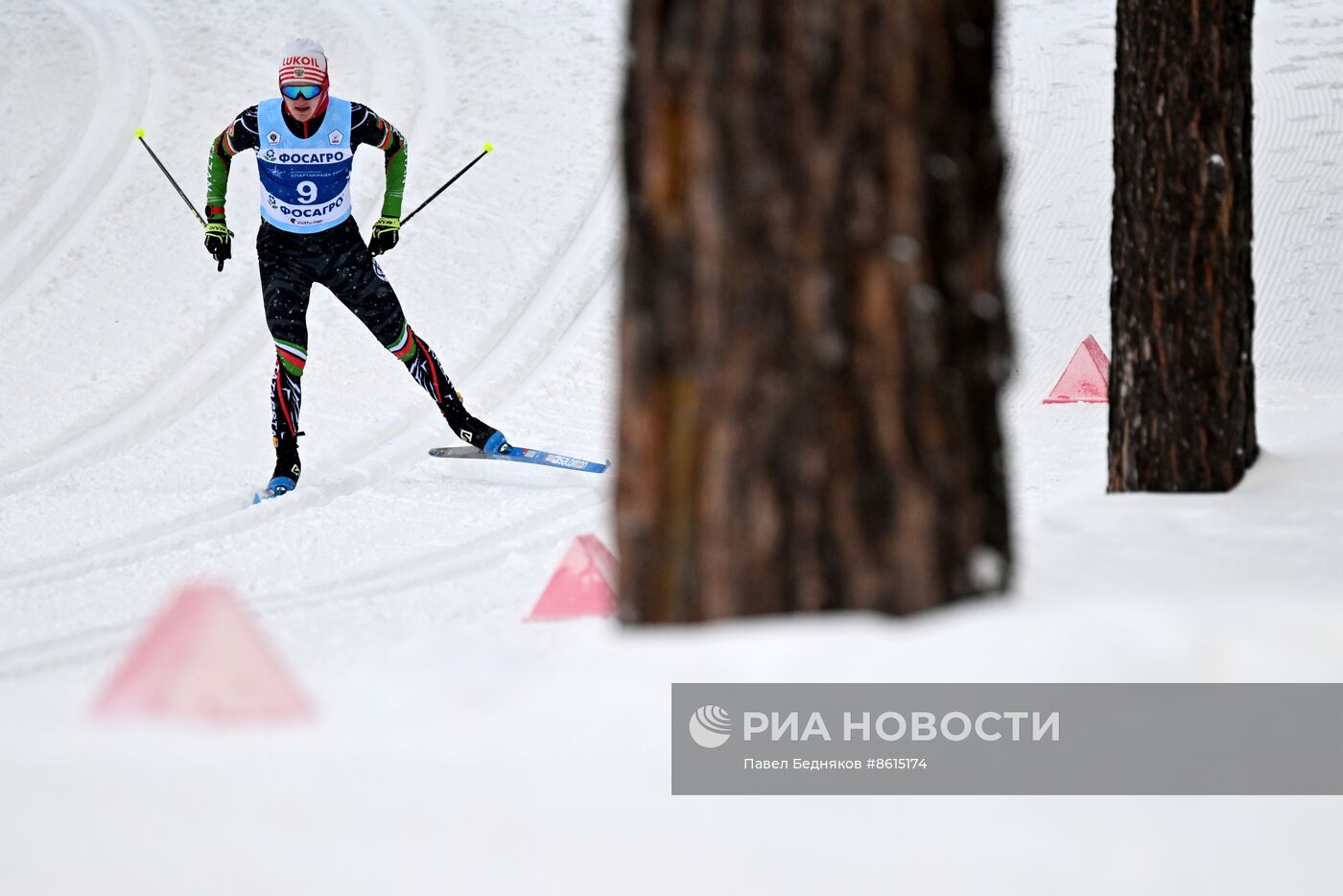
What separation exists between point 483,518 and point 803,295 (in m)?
3.77

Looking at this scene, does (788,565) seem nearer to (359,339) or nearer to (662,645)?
(662,645)

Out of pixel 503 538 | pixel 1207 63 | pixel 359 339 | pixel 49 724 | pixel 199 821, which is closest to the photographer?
pixel 199 821

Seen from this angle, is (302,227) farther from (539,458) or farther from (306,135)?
(539,458)

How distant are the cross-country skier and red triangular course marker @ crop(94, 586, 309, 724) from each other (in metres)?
4.22

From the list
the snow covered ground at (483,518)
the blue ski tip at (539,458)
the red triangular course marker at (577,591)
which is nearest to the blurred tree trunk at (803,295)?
the snow covered ground at (483,518)

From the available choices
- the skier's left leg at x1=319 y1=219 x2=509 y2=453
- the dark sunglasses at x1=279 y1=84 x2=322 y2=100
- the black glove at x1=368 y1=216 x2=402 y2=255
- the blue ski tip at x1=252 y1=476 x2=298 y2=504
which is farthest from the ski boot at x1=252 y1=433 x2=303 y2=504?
the dark sunglasses at x1=279 y1=84 x2=322 y2=100

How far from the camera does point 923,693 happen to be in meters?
2.51

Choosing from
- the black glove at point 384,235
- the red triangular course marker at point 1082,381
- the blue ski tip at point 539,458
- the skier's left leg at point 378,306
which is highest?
the black glove at point 384,235

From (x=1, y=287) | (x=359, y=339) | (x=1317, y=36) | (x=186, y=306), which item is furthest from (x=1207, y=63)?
(x=1317, y=36)

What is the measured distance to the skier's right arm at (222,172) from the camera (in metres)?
6.64

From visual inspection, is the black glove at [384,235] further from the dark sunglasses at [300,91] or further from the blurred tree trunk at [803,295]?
the blurred tree trunk at [803,295]

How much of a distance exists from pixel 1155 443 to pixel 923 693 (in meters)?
2.65

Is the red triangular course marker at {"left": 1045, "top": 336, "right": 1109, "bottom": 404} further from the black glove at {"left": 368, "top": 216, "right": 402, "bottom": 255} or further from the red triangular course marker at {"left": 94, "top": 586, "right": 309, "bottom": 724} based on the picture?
the red triangular course marker at {"left": 94, "top": 586, "right": 309, "bottom": 724}

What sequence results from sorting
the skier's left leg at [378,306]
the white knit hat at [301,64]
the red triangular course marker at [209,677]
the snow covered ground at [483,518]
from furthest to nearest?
the skier's left leg at [378,306] < the white knit hat at [301,64] < the red triangular course marker at [209,677] < the snow covered ground at [483,518]
